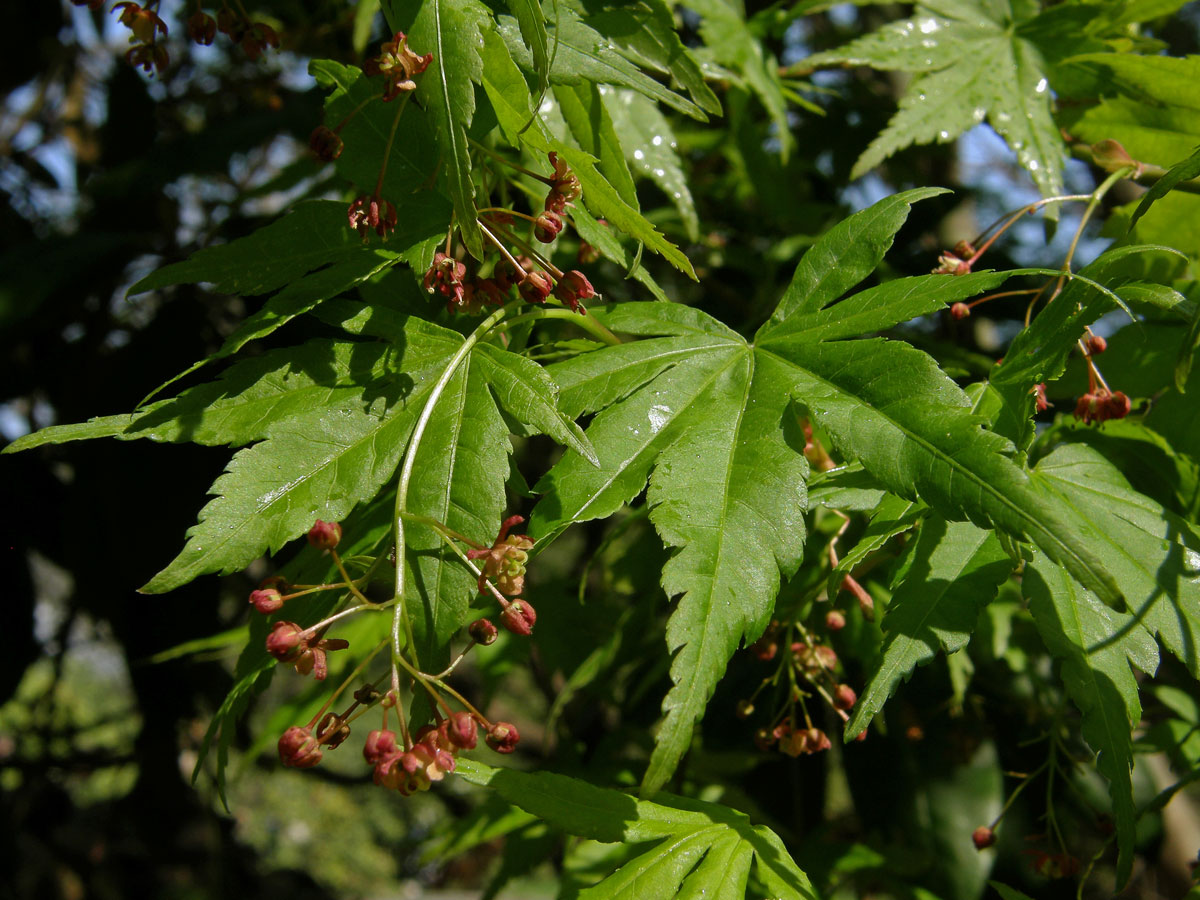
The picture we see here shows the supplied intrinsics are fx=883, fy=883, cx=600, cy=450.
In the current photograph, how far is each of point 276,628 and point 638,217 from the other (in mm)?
512

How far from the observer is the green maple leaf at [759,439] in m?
0.73

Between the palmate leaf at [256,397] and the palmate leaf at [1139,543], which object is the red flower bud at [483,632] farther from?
the palmate leaf at [1139,543]

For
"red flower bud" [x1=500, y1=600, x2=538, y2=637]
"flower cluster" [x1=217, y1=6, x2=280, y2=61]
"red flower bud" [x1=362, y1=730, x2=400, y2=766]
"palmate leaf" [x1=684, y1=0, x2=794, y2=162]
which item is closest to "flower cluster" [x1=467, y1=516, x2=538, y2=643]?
"red flower bud" [x1=500, y1=600, x2=538, y2=637]

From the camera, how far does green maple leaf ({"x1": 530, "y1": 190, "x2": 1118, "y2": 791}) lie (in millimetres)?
733

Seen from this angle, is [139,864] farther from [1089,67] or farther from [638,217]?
[1089,67]

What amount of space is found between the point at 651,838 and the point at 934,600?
1.29 ft

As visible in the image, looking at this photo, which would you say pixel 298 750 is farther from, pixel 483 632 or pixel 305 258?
pixel 305 258

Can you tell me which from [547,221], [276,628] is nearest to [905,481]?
[547,221]

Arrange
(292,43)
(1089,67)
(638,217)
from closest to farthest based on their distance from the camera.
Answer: (638,217)
(1089,67)
(292,43)

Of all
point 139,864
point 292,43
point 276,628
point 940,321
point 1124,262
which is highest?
point 292,43

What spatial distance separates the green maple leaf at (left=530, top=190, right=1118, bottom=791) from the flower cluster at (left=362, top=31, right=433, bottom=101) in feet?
1.05

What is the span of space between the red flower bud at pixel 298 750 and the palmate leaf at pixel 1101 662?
0.68 meters

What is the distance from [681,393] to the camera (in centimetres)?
98

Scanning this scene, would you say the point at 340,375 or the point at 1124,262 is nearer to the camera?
the point at 340,375
